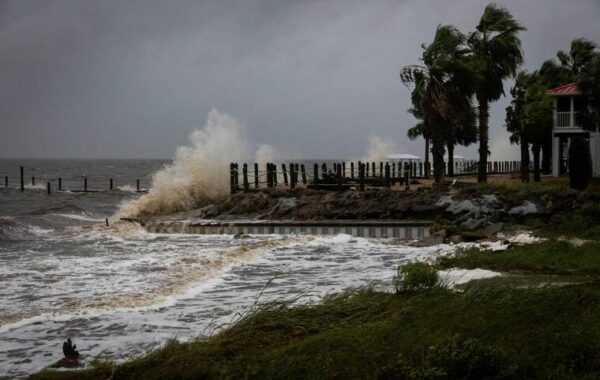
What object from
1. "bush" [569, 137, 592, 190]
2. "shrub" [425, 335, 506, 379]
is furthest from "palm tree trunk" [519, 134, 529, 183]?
"shrub" [425, 335, 506, 379]

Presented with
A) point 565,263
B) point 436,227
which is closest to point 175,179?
point 436,227

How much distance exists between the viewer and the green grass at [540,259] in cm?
1269

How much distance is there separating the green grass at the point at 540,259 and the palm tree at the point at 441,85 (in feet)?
50.5

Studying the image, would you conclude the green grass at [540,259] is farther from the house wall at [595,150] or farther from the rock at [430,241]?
the house wall at [595,150]

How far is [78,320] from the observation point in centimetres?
1057

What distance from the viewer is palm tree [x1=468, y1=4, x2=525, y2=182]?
3322cm

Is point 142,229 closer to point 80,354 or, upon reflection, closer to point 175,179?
point 175,179

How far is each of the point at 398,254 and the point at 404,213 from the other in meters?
7.19

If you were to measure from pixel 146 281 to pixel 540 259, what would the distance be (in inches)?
306

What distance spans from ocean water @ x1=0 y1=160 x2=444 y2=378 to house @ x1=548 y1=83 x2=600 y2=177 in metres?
20.2

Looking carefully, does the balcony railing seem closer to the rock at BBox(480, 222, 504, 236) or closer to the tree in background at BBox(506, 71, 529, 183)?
the tree in background at BBox(506, 71, 529, 183)

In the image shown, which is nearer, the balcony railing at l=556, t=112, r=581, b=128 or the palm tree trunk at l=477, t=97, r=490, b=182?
the palm tree trunk at l=477, t=97, r=490, b=182

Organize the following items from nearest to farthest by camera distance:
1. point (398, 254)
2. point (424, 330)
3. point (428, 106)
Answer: point (424, 330) → point (398, 254) → point (428, 106)

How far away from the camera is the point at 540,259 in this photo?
13.6 m
